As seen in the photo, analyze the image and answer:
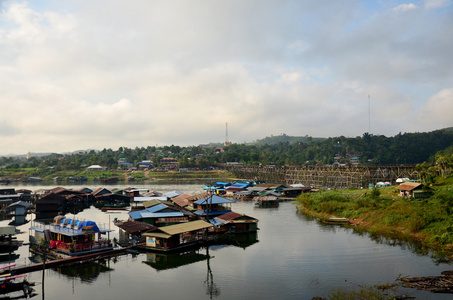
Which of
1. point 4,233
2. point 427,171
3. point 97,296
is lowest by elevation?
point 97,296

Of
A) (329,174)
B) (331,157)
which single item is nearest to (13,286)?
(329,174)

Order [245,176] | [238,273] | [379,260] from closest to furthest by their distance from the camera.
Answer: [238,273] → [379,260] → [245,176]

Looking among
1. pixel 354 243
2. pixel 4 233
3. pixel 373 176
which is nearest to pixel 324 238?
pixel 354 243

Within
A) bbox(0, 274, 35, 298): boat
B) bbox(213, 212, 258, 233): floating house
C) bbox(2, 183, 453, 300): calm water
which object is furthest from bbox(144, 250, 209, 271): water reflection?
bbox(0, 274, 35, 298): boat

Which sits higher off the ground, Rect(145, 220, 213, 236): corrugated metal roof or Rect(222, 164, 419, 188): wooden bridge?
Rect(222, 164, 419, 188): wooden bridge

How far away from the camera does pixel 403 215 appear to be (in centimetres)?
3675

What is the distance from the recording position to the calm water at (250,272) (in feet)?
70.6

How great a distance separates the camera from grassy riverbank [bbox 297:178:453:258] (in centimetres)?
3097

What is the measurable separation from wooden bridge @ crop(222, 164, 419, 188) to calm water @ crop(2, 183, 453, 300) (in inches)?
1577

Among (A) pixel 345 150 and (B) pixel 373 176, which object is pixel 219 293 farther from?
(A) pixel 345 150

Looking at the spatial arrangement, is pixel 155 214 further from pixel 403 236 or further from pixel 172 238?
pixel 403 236

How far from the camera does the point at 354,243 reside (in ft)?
106

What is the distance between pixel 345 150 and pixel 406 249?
147 meters

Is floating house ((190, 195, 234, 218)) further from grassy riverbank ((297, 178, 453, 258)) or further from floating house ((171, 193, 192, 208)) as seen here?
grassy riverbank ((297, 178, 453, 258))
